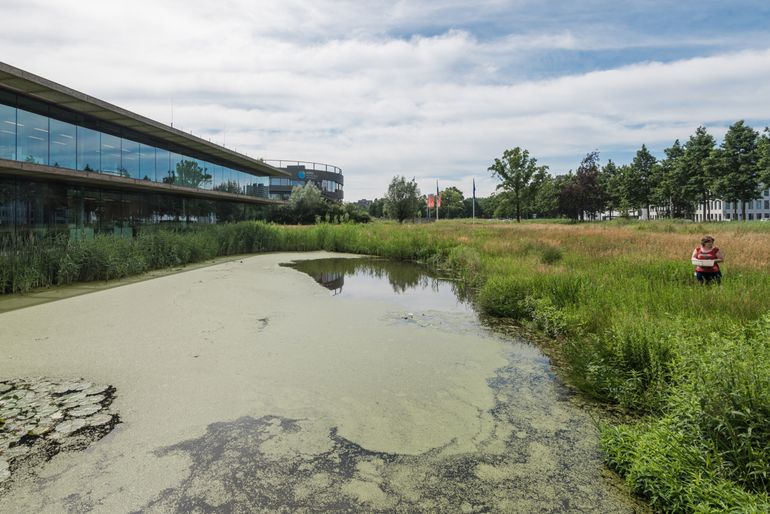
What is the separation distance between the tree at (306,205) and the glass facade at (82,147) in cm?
1651

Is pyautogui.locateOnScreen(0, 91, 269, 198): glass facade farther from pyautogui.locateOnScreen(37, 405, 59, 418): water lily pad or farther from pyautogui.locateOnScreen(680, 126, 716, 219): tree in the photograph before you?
pyautogui.locateOnScreen(680, 126, 716, 219): tree

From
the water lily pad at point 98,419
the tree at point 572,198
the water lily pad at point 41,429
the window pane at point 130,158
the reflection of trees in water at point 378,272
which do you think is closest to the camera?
the water lily pad at point 41,429

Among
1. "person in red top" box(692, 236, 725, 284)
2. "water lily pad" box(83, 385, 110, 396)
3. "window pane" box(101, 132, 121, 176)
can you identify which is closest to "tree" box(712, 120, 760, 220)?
"person in red top" box(692, 236, 725, 284)

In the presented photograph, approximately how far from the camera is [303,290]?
11594 mm

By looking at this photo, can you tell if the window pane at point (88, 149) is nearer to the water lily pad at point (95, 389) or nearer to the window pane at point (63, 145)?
the window pane at point (63, 145)

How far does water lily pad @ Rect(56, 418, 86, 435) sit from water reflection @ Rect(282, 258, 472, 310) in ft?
21.3

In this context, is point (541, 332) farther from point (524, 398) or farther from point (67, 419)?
point (67, 419)

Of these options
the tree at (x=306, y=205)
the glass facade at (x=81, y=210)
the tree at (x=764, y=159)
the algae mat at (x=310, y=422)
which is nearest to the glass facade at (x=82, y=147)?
the glass facade at (x=81, y=210)

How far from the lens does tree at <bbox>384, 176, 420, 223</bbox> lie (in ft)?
174

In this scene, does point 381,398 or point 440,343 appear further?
point 440,343

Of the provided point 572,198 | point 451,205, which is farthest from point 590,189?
point 451,205

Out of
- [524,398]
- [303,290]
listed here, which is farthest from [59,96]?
[524,398]

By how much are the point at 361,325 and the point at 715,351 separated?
5301 mm

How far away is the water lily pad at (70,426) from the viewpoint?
3.80 m
